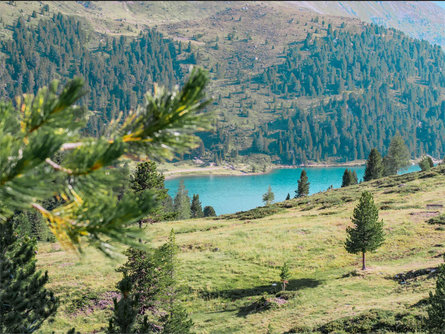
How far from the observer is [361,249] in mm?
32156

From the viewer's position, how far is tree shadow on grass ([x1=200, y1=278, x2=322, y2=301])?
103 feet

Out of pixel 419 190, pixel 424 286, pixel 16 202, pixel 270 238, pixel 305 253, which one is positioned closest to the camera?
pixel 16 202

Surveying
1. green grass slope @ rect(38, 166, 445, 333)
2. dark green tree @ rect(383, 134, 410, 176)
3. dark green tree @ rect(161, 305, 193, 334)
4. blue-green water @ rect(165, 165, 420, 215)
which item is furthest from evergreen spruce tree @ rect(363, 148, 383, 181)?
dark green tree @ rect(161, 305, 193, 334)

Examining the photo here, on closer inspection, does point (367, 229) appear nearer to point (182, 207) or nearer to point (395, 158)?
point (182, 207)

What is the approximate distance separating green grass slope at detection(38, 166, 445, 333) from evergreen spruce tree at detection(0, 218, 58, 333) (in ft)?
15.4

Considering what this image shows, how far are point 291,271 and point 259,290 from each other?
16.8 feet

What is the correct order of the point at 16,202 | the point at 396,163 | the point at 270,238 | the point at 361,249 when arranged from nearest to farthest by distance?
1. the point at 16,202
2. the point at 361,249
3. the point at 270,238
4. the point at 396,163

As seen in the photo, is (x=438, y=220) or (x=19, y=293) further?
(x=438, y=220)

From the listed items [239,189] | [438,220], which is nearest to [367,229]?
[438,220]

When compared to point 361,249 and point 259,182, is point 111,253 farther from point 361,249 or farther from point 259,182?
point 259,182

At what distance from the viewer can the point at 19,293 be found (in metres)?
12.6

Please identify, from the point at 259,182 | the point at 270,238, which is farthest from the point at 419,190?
the point at 259,182

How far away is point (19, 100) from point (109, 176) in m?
1.19

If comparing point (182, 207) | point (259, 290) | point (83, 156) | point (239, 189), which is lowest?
point (239, 189)
